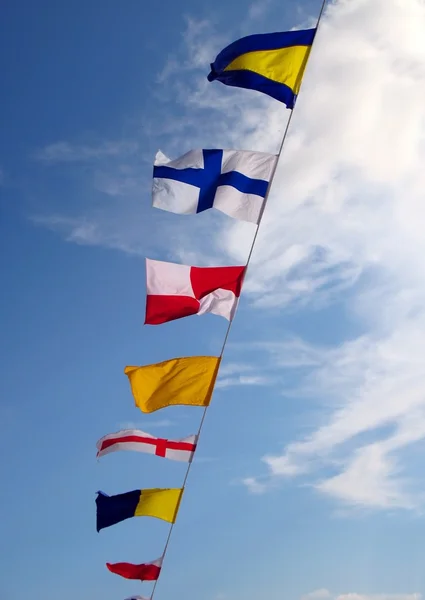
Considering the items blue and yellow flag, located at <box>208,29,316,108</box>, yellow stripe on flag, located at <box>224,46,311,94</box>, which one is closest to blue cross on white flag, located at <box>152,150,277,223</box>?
blue and yellow flag, located at <box>208,29,316,108</box>

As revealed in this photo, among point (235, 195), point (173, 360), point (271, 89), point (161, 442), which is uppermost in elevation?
point (271, 89)

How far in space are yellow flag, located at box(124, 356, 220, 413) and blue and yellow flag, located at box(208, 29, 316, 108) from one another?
6.53 metres

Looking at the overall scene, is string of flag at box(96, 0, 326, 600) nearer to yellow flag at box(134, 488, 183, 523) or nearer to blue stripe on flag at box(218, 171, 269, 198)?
blue stripe on flag at box(218, 171, 269, 198)

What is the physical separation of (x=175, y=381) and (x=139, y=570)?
19.0 ft

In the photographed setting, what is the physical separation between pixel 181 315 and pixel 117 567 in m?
7.65

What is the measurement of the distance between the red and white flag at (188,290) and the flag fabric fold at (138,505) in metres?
4.79

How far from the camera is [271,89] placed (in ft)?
49.1

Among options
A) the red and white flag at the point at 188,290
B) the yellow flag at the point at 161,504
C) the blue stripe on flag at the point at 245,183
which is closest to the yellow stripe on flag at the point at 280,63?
the blue stripe on flag at the point at 245,183

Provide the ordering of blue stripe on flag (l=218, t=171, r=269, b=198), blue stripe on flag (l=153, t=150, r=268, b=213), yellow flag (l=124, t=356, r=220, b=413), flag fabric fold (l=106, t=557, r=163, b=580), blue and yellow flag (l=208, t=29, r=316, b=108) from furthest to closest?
flag fabric fold (l=106, t=557, r=163, b=580) → yellow flag (l=124, t=356, r=220, b=413) → blue stripe on flag (l=153, t=150, r=268, b=213) → blue stripe on flag (l=218, t=171, r=269, b=198) → blue and yellow flag (l=208, t=29, r=316, b=108)

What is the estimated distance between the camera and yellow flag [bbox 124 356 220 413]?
15633 millimetres

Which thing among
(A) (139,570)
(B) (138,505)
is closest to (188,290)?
(B) (138,505)

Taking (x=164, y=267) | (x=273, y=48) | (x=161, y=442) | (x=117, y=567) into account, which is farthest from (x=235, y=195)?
(x=117, y=567)

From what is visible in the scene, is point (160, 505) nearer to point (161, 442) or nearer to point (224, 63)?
point (161, 442)

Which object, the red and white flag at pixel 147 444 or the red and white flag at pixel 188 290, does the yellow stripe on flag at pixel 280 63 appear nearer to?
the red and white flag at pixel 188 290
